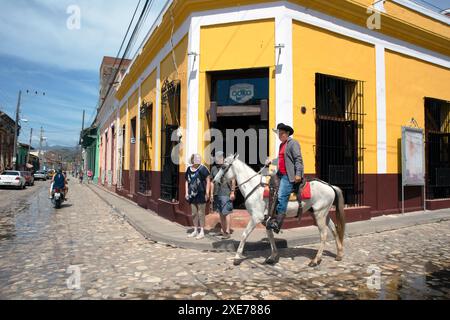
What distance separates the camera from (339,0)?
31.3 feet

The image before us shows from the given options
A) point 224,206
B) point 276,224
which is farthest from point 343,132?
point 276,224

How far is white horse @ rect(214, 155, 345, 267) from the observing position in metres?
5.71

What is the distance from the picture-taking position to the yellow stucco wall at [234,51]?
28.4 feet

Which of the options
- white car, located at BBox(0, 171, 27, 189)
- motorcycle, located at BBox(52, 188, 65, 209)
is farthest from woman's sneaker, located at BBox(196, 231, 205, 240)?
white car, located at BBox(0, 171, 27, 189)

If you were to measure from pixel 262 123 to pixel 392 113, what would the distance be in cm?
463

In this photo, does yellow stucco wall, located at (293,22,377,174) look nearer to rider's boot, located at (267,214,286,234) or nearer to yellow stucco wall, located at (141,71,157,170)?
rider's boot, located at (267,214,286,234)

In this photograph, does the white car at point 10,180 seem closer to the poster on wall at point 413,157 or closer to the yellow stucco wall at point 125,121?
the yellow stucco wall at point 125,121

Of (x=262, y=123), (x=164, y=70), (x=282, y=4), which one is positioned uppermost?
(x=282, y=4)

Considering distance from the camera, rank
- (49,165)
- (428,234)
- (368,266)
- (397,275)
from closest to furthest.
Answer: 1. (397,275)
2. (368,266)
3. (428,234)
4. (49,165)

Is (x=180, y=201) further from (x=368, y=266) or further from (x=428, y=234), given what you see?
(x=428, y=234)

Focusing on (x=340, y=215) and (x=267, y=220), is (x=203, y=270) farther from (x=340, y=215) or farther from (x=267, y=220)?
(x=340, y=215)

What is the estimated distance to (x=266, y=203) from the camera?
5.86 meters

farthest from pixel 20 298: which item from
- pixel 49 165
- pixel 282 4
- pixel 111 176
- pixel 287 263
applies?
pixel 49 165

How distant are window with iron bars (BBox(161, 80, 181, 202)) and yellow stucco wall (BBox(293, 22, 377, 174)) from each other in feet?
11.8
